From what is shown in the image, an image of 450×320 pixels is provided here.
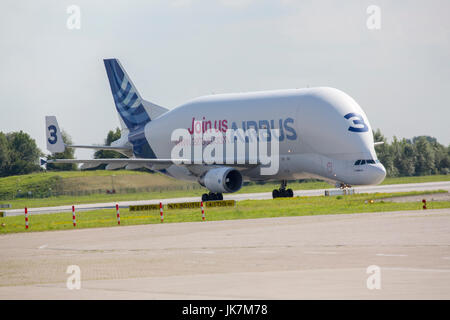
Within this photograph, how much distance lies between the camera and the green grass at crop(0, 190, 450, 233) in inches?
1479

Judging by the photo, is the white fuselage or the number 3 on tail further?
the number 3 on tail

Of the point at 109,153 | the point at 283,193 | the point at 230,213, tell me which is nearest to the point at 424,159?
the point at 109,153

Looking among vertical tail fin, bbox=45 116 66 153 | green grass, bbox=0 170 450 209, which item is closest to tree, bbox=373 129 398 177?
green grass, bbox=0 170 450 209

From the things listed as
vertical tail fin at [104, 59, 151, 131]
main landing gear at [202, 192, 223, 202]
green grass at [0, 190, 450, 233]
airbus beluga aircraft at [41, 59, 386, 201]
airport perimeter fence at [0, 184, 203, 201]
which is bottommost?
green grass at [0, 190, 450, 233]

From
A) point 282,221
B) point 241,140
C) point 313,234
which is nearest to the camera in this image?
point 313,234

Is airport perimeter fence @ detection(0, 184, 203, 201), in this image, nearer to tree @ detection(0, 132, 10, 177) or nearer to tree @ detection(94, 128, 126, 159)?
tree @ detection(94, 128, 126, 159)

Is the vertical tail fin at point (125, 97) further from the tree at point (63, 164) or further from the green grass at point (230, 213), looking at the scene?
the tree at point (63, 164)

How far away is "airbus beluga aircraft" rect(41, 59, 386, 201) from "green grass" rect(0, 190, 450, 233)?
2714 millimetres

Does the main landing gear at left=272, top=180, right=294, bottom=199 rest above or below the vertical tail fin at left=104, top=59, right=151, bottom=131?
below

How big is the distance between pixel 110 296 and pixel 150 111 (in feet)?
161

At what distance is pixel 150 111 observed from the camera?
6356 cm

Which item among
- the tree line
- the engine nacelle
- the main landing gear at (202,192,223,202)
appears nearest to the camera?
the engine nacelle
